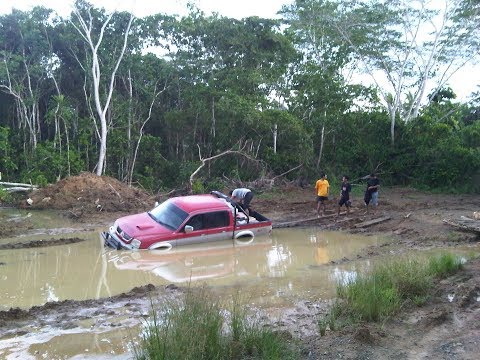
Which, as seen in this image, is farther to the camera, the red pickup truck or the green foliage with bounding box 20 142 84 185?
the green foliage with bounding box 20 142 84 185

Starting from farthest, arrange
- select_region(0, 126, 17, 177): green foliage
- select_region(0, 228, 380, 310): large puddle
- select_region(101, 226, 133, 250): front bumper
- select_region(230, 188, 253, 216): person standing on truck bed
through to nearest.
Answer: select_region(0, 126, 17, 177): green foliage → select_region(230, 188, 253, 216): person standing on truck bed → select_region(101, 226, 133, 250): front bumper → select_region(0, 228, 380, 310): large puddle

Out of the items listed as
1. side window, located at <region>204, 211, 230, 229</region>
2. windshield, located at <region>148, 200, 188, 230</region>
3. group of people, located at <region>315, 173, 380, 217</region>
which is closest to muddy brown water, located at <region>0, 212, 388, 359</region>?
side window, located at <region>204, 211, 230, 229</region>

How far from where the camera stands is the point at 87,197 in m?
19.2

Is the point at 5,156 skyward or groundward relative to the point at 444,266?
skyward

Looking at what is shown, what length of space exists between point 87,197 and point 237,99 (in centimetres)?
894

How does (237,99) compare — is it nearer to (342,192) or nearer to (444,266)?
(342,192)

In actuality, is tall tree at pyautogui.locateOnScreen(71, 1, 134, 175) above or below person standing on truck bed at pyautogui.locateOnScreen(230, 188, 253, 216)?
above

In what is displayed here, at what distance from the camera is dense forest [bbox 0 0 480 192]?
82.8ft

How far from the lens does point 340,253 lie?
1227 centimetres

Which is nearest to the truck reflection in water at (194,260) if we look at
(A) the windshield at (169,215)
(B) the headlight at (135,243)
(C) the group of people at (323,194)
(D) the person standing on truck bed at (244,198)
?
(B) the headlight at (135,243)

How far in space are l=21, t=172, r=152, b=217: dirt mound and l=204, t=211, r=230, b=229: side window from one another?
7024 millimetres

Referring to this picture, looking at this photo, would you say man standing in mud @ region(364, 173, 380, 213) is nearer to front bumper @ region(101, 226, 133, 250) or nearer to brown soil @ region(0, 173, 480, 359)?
brown soil @ region(0, 173, 480, 359)

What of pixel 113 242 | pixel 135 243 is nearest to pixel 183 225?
pixel 135 243

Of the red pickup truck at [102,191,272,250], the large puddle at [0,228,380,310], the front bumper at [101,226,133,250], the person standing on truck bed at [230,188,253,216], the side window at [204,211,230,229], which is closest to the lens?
the large puddle at [0,228,380,310]
